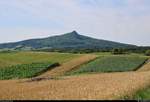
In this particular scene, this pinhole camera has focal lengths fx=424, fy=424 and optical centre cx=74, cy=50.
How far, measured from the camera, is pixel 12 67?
6975 centimetres

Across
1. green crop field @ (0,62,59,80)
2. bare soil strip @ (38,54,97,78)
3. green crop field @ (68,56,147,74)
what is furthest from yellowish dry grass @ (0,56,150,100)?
green crop field @ (68,56,147,74)

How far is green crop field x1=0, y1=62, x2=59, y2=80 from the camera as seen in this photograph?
2426 inches

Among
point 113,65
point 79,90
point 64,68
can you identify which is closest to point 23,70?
point 64,68

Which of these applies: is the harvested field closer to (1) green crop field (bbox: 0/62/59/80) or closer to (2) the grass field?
(2) the grass field

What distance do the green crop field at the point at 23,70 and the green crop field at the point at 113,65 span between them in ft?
17.3

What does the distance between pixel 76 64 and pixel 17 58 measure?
20.6 m

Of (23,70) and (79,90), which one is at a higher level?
(79,90)

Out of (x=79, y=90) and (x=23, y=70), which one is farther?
(x=23, y=70)

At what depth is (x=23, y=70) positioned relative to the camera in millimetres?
67062

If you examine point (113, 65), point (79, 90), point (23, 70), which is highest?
point (79, 90)

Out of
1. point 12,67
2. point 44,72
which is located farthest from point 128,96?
point 12,67

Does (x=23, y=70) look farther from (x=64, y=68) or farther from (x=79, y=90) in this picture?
(x=79, y=90)

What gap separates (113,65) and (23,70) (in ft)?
48.9

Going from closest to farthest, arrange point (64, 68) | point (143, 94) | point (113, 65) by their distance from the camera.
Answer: point (143, 94) → point (64, 68) → point (113, 65)
